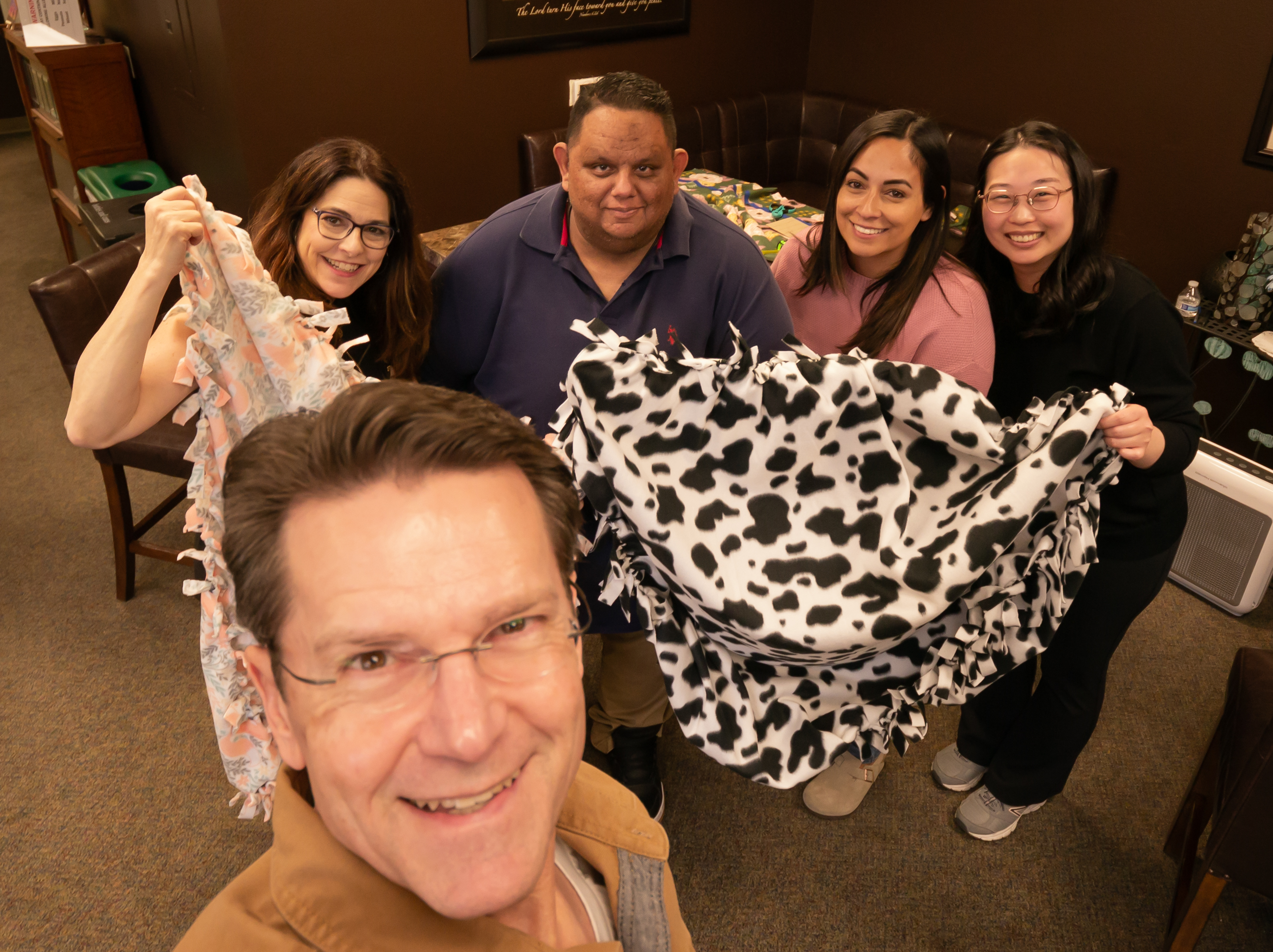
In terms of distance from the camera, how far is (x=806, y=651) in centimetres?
151

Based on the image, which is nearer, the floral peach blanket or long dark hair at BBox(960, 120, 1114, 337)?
the floral peach blanket

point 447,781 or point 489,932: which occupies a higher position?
point 447,781

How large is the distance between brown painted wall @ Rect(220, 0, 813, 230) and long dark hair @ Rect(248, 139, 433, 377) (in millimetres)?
1422

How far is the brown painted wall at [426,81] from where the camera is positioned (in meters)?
3.44

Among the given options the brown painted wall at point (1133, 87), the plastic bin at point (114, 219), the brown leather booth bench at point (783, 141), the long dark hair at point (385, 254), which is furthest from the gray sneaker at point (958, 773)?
the plastic bin at point (114, 219)

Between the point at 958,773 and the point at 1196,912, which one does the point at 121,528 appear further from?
the point at 1196,912

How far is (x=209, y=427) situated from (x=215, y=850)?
129cm

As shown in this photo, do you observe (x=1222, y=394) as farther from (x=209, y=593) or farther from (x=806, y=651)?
(x=209, y=593)

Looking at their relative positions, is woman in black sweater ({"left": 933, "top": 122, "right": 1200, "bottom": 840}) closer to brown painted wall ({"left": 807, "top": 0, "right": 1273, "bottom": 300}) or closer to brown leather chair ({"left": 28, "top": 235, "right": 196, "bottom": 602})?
brown leather chair ({"left": 28, "top": 235, "right": 196, "bottom": 602})

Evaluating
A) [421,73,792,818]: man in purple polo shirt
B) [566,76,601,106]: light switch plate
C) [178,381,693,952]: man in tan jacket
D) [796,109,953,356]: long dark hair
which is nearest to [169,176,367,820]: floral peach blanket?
[421,73,792,818]: man in purple polo shirt

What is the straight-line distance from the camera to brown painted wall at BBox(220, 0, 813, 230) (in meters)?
3.44

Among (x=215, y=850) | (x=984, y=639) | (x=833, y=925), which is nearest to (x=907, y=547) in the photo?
(x=984, y=639)

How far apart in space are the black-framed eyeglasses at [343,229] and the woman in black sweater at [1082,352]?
131 cm

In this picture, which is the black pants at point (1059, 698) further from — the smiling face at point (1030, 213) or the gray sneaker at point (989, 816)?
the smiling face at point (1030, 213)
